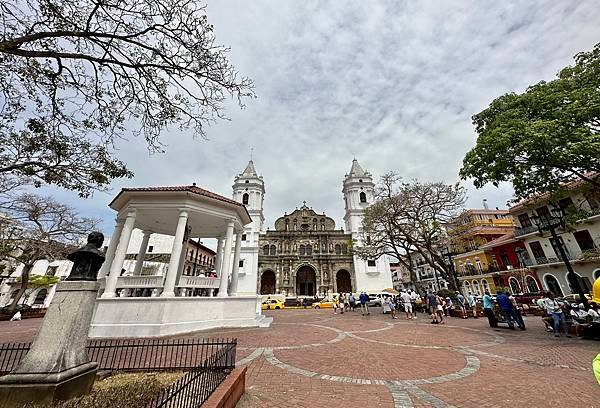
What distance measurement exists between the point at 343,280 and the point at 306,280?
6527 mm

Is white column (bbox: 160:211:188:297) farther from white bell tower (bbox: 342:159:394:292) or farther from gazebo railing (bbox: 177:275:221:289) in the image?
white bell tower (bbox: 342:159:394:292)

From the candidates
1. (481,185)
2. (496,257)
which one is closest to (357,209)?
(496,257)

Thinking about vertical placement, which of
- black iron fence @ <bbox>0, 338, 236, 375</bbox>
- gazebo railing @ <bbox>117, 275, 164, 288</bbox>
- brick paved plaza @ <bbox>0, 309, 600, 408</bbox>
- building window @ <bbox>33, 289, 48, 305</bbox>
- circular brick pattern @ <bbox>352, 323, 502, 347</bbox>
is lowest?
brick paved plaza @ <bbox>0, 309, 600, 408</bbox>

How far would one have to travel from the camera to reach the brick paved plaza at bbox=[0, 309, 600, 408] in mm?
4121

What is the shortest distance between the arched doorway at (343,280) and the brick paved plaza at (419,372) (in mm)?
35540

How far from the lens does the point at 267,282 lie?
4462 cm

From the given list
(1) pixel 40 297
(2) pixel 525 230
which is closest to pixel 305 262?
(2) pixel 525 230

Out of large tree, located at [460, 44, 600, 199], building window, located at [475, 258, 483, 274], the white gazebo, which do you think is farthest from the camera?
building window, located at [475, 258, 483, 274]

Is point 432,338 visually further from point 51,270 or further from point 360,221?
point 51,270

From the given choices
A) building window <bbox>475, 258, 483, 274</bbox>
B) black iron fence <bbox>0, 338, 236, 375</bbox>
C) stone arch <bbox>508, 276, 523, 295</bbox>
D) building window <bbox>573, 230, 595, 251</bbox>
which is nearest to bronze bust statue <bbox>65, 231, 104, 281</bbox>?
black iron fence <bbox>0, 338, 236, 375</bbox>

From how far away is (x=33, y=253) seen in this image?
21.1 metres

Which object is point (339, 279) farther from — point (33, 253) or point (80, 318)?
point (80, 318)

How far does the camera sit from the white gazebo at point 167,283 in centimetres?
1001

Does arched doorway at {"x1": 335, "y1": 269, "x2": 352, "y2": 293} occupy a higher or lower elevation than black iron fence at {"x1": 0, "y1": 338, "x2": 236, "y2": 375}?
higher
